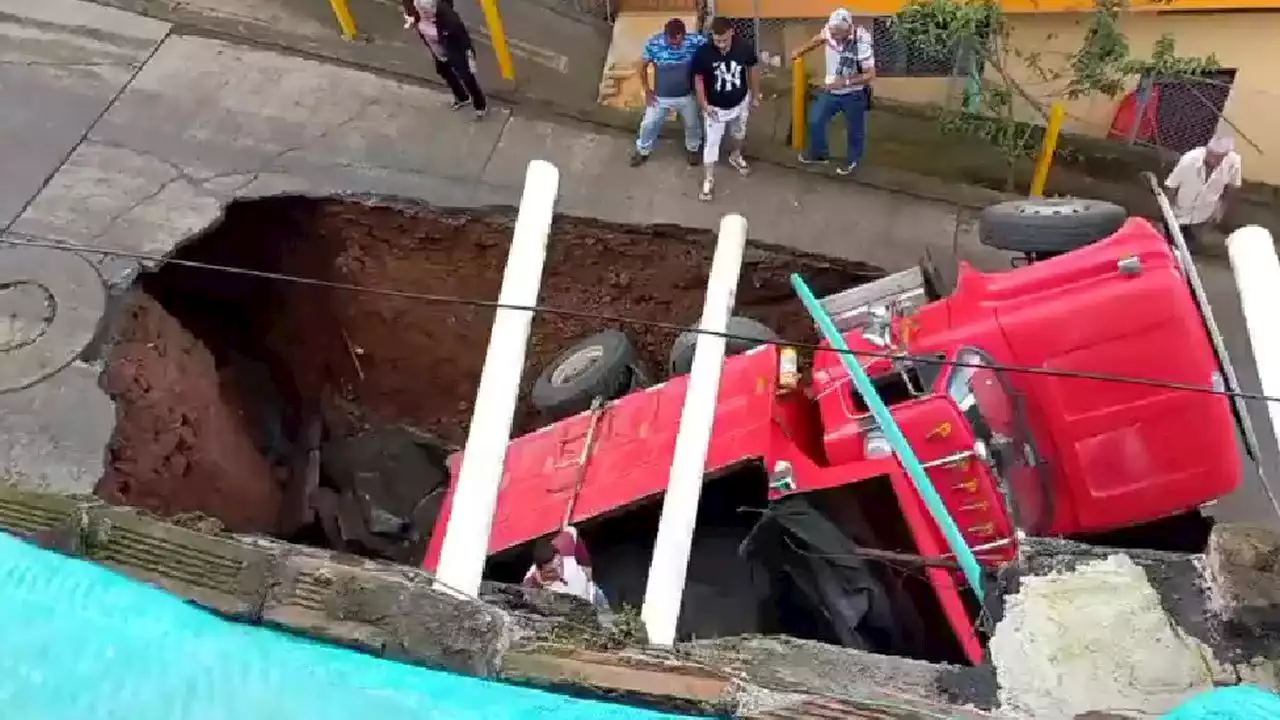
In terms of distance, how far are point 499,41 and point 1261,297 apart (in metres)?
5.98

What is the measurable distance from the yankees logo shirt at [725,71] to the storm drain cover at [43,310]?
4413 millimetres

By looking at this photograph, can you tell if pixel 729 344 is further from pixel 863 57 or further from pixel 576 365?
pixel 863 57

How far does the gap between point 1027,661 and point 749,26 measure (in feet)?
23.5

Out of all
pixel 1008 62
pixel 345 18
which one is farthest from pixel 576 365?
pixel 1008 62

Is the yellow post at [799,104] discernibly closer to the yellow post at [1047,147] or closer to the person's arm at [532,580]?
the yellow post at [1047,147]

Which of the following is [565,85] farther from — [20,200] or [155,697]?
[155,697]

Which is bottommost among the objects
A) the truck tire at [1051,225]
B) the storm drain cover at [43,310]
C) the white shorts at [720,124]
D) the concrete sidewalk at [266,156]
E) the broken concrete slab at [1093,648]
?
the storm drain cover at [43,310]

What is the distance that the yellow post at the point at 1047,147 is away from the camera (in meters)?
7.93

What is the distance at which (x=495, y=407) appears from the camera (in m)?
5.14

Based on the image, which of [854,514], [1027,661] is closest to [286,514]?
[854,514]

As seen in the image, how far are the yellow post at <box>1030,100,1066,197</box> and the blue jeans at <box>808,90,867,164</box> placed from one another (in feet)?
4.33

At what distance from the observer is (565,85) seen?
9.45m

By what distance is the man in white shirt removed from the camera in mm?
7816

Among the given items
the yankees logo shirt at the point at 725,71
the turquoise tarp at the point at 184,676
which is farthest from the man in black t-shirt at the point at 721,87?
the turquoise tarp at the point at 184,676
